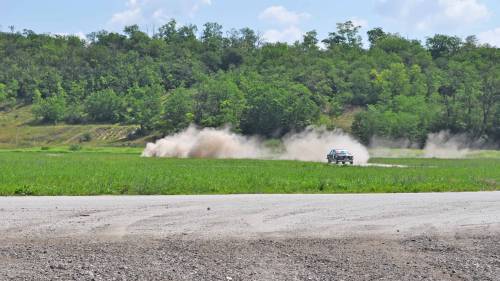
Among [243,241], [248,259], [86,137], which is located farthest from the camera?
[86,137]

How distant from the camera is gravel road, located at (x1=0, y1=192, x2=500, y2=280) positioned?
46.2 feet

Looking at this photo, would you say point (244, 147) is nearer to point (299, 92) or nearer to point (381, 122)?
point (381, 122)

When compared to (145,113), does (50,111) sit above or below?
above

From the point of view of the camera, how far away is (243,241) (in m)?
16.7

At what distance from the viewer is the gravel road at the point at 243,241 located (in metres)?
14.1

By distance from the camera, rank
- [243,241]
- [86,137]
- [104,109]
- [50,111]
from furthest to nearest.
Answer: [104,109], [50,111], [86,137], [243,241]

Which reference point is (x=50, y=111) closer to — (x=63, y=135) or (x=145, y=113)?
(x=63, y=135)

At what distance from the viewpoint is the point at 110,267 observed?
13922mm

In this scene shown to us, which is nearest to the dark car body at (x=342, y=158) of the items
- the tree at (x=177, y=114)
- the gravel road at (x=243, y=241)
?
the gravel road at (x=243, y=241)

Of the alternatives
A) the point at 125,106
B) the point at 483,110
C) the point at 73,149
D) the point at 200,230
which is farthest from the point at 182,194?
the point at 125,106

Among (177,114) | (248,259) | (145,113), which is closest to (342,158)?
(248,259)

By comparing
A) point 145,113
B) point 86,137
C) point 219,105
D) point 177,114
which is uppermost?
point 219,105

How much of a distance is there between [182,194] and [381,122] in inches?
4604

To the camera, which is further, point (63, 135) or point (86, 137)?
point (63, 135)
